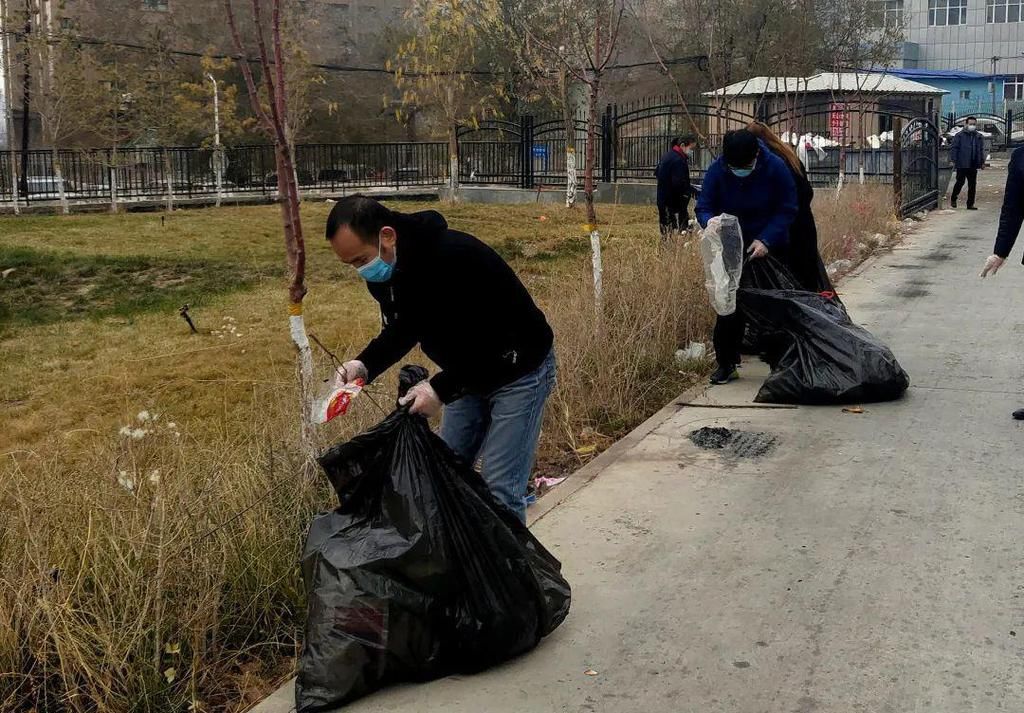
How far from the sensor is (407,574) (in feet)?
10.6

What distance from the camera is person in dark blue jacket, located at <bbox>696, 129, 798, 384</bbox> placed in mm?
6754

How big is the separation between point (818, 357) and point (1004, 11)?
6924 centimetres

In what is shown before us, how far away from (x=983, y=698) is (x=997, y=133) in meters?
46.5

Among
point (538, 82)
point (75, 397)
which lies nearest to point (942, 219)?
point (538, 82)

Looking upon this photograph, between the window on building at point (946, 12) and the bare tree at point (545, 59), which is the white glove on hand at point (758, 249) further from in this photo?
the window on building at point (946, 12)

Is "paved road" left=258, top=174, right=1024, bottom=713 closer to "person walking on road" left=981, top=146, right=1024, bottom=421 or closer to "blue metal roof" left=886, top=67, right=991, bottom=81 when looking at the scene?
"person walking on road" left=981, top=146, right=1024, bottom=421

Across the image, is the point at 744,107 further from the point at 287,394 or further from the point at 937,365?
the point at 287,394

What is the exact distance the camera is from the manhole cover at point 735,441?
5.82m

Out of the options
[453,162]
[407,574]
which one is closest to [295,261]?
[407,574]

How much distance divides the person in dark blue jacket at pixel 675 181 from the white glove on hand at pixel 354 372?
30.6 ft

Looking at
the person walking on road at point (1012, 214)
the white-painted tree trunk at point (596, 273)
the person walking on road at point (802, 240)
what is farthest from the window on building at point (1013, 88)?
the person walking on road at point (1012, 214)

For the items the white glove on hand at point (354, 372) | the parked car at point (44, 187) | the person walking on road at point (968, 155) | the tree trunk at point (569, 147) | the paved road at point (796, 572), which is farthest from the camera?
the parked car at point (44, 187)

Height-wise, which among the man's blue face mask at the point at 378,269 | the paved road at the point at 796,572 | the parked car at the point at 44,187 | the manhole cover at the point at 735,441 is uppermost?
the parked car at the point at 44,187

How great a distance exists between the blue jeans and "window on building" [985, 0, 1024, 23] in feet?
237
